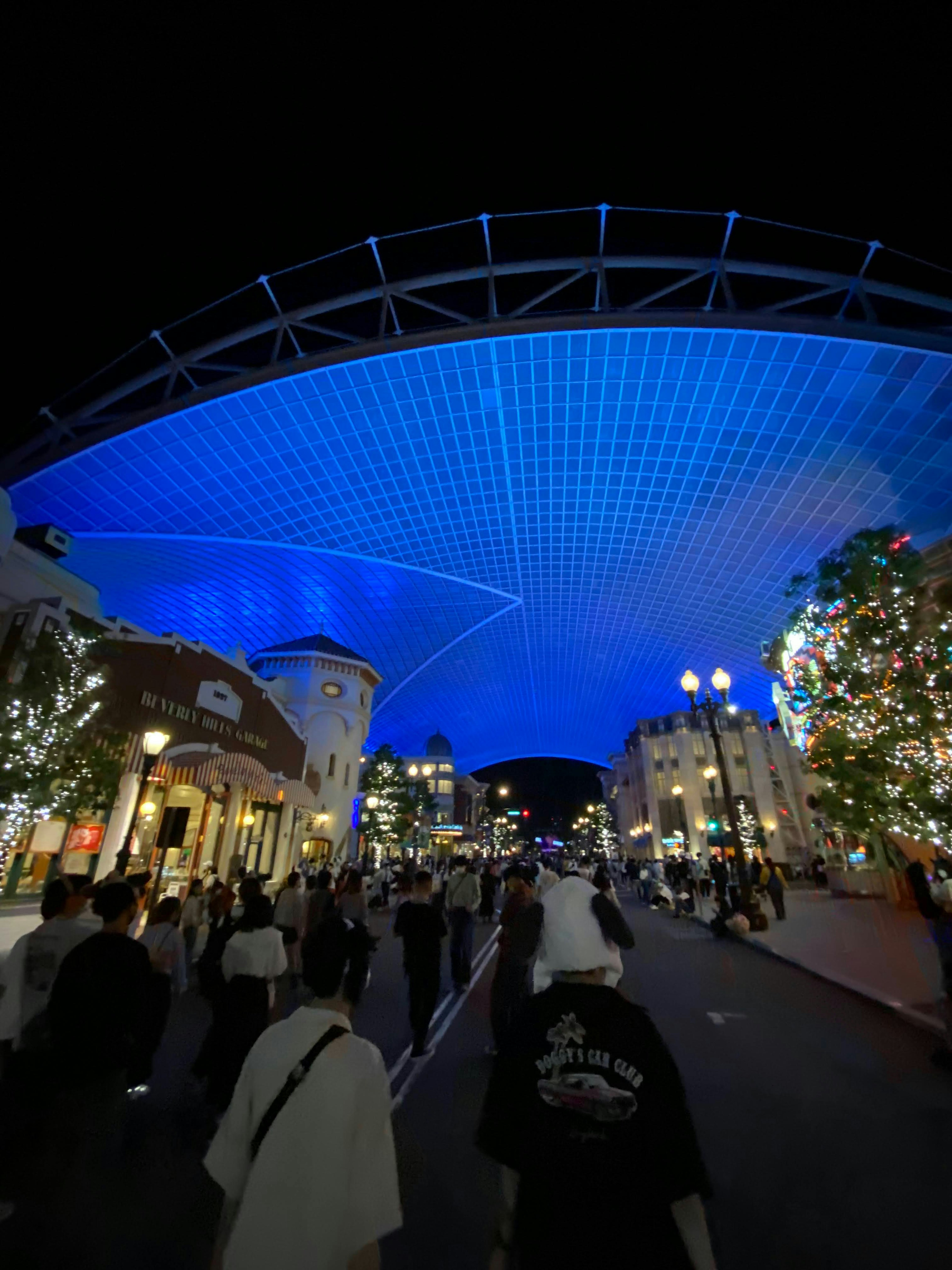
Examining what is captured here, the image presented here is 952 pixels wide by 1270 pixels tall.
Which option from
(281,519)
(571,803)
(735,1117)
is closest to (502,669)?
(281,519)

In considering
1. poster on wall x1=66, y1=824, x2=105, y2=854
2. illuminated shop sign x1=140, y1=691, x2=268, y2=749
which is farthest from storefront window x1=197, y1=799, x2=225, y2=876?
poster on wall x1=66, y1=824, x2=105, y2=854

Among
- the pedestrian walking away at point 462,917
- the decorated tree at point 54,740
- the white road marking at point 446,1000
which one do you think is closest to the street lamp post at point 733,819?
the white road marking at point 446,1000

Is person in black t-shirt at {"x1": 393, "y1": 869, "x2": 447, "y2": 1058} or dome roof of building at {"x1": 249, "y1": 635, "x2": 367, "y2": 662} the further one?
dome roof of building at {"x1": 249, "y1": 635, "x2": 367, "y2": 662}

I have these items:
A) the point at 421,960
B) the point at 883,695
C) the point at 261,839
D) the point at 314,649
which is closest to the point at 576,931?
the point at 421,960

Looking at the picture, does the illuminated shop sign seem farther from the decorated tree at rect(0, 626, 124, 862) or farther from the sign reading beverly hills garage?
the decorated tree at rect(0, 626, 124, 862)

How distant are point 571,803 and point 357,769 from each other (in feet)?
426

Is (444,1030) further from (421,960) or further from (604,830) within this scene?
(604,830)

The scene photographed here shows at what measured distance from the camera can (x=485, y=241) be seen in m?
24.9

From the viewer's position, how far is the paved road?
10.3 ft

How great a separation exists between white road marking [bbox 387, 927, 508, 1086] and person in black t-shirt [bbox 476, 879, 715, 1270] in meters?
1.50

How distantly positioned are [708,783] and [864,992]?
5835 centimetres

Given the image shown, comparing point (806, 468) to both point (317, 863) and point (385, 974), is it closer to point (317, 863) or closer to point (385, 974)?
point (385, 974)

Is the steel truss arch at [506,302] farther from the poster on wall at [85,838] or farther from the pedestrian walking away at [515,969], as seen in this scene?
the pedestrian walking away at [515,969]

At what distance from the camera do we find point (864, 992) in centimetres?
857
